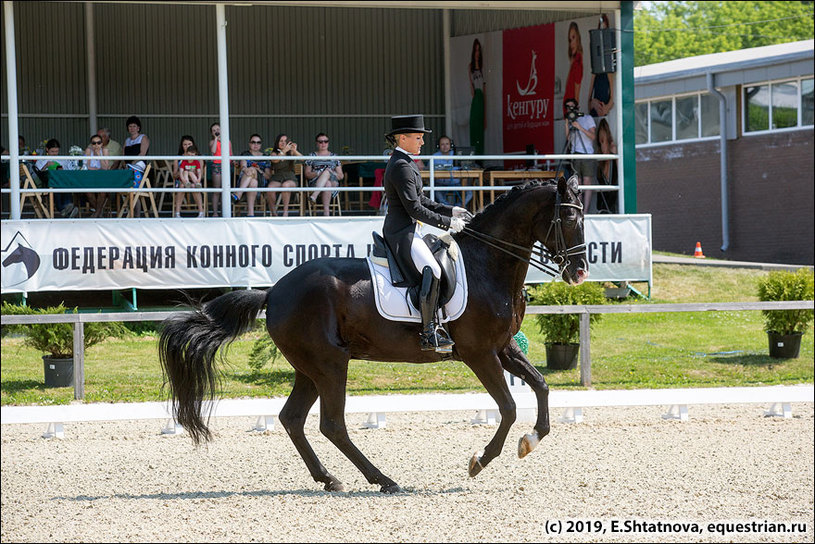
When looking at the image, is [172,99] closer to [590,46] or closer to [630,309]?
[590,46]

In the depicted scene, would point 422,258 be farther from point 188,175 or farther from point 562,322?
point 188,175

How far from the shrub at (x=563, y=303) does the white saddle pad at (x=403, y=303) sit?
586 cm

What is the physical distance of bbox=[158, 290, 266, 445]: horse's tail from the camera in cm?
809

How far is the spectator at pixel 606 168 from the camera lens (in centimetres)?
1830

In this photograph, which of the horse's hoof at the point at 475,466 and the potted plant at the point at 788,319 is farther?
the potted plant at the point at 788,319

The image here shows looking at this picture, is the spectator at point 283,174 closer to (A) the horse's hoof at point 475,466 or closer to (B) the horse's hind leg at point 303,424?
(B) the horse's hind leg at point 303,424

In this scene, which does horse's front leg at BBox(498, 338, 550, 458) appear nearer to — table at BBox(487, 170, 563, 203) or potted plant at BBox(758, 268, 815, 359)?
potted plant at BBox(758, 268, 815, 359)

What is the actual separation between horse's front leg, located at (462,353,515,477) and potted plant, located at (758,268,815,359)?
25.9 ft

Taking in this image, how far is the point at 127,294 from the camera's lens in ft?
56.0

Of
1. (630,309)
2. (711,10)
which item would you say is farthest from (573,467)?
(711,10)

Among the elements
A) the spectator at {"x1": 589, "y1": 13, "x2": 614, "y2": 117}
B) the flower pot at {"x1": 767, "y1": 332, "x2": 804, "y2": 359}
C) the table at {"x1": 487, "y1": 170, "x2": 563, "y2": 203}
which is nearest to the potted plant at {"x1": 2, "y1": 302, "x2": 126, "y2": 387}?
the table at {"x1": 487, "y1": 170, "x2": 563, "y2": 203}

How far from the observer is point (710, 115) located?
2905 centimetres

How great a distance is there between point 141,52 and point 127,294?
7.26m

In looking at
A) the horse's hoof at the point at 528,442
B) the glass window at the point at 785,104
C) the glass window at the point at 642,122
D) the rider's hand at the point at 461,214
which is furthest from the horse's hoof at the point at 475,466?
the glass window at the point at 642,122
